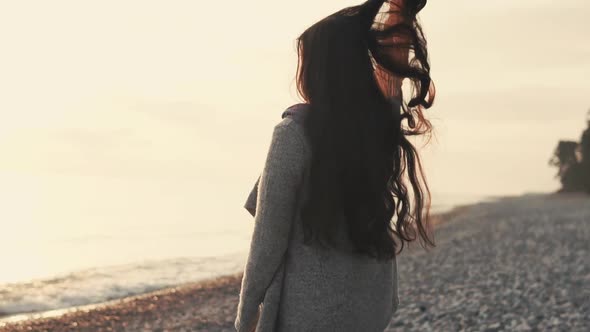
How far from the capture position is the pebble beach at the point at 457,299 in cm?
1035

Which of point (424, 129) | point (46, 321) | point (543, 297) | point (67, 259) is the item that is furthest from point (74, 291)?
point (424, 129)

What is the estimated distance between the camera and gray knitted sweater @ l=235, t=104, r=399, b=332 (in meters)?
2.89

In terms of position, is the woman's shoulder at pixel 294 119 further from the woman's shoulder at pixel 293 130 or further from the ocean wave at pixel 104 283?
the ocean wave at pixel 104 283

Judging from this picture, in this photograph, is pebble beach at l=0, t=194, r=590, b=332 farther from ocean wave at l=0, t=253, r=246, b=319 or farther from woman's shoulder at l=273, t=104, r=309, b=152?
woman's shoulder at l=273, t=104, r=309, b=152

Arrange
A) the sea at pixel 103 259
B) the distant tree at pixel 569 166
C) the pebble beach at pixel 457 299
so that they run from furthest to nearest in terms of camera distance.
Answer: the distant tree at pixel 569 166 < the sea at pixel 103 259 < the pebble beach at pixel 457 299

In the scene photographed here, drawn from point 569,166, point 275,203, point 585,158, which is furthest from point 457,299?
point 569,166

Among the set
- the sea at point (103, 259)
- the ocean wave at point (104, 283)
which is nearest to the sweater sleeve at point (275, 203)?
the sea at point (103, 259)

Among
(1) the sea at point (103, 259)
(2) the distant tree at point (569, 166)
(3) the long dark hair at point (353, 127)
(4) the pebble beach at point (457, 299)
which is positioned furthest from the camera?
(2) the distant tree at point (569, 166)

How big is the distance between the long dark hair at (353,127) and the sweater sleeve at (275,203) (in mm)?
71

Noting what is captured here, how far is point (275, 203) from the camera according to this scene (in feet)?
9.52

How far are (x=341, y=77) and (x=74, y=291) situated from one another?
17.5 m

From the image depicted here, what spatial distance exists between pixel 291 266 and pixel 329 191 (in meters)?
0.35

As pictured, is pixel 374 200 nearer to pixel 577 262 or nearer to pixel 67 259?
pixel 577 262

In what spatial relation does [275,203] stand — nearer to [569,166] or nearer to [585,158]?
[585,158]
